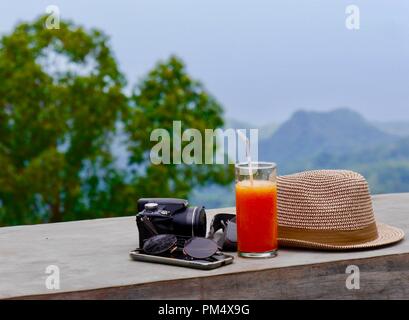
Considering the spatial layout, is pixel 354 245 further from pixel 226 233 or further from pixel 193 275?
pixel 193 275

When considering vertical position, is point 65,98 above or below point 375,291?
above

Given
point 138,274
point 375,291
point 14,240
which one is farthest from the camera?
point 14,240

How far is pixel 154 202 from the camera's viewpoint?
210 centimetres

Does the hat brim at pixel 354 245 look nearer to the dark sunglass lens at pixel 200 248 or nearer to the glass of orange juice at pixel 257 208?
the glass of orange juice at pixel 257 208

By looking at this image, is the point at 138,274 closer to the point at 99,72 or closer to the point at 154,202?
the point at 154,202

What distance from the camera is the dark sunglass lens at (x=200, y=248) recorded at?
1.93 m

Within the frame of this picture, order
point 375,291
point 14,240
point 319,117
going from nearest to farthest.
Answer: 1. point 375,291
2. point 14,240
3. point 319,117

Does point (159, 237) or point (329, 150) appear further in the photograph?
point (329, 150)

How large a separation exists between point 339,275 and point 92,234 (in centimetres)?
81

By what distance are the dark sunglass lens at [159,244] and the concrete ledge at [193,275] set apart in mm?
45

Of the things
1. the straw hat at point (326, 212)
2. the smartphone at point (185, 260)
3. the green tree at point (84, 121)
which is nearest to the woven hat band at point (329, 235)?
the straw hat at point (326, 212)

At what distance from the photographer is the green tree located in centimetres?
855

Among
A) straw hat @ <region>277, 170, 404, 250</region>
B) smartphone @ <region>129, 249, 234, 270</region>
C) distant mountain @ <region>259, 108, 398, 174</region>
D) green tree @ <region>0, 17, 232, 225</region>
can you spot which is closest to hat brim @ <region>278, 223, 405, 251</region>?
straw hat @ <region>277, 170, 404, 250</region>

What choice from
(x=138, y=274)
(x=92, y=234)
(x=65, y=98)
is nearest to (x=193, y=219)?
(x=138, y=274)
